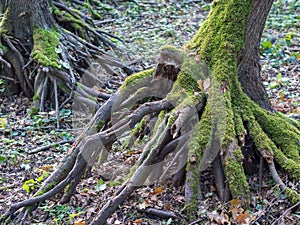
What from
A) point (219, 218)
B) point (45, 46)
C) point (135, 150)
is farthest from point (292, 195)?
point (45, 46)

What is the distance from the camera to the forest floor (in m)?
3.88

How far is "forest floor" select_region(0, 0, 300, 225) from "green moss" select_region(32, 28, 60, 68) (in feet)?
2.44

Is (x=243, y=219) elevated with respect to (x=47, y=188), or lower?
elevated

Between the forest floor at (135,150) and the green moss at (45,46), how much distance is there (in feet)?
2.44

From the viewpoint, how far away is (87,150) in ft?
14.1

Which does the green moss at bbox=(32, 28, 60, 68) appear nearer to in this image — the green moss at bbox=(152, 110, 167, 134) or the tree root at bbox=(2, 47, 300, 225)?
the tree root at bbox=(2, 47, 300, 225)

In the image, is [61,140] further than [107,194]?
Yes

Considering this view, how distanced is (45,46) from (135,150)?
9.60ft

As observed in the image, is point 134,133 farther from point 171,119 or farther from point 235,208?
point 235,208

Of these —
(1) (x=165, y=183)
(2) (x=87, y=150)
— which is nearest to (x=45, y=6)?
(2) (x=87, y=150)

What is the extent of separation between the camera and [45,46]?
23.1 ft

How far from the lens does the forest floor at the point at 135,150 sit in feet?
12.7

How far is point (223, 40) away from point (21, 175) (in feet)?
8.82

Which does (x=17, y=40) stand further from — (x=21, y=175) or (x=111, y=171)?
(x=111, y=171)
